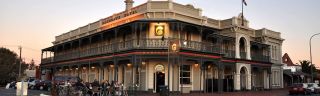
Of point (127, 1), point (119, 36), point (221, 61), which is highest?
point (127, 1)

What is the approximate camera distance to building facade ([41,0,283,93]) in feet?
100

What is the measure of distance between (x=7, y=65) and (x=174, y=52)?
157 ft

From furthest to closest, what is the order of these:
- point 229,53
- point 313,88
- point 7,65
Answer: point 7,65, point 229,53, point 313,88

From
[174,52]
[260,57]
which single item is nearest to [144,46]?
[174,52]

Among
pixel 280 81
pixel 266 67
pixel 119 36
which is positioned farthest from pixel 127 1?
pixel 280 81

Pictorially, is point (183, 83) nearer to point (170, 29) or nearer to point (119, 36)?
point (170, 29)

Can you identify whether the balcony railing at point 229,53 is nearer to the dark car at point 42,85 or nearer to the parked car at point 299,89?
the parked car at point 299,89

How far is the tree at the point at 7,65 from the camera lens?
62312mm

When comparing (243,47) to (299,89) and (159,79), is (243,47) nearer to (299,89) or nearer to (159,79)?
(299,89)

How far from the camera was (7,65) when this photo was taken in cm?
6391

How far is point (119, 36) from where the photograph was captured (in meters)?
36.2

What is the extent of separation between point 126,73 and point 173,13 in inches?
294

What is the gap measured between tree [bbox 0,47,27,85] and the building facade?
70.6 ft

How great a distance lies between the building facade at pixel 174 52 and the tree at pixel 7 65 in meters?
21.5
